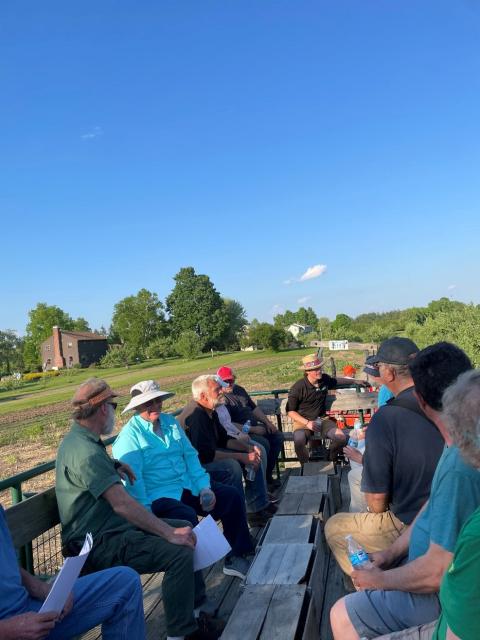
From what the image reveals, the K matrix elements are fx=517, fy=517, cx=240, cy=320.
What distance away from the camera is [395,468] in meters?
2.83

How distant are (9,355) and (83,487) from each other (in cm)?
8808

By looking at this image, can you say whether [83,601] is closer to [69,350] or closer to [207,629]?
[207,629]

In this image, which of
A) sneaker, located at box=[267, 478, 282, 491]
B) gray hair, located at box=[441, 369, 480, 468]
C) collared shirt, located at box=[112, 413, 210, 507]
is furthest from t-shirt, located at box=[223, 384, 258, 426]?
gray hair, located at box=[441, 369, 480, 468]

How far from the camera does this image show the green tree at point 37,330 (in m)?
82.9

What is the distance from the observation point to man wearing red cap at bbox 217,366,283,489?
20.8 feet

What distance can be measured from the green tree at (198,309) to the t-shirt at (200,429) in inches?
2806

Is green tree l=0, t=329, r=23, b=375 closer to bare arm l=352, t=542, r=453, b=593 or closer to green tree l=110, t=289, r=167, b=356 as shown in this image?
green tree l=110, t=289, r=167, b=356

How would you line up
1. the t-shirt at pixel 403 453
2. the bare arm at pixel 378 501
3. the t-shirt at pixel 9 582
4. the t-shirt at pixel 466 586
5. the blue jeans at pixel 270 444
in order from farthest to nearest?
the blue jeans at pixel 270 444
the bare arm at pixel 378 501
the t-shirt at pixel 403 453
the t-shirt at pixel 9 582
the t-shirt at pixel 466 586

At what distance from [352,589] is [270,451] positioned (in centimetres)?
301

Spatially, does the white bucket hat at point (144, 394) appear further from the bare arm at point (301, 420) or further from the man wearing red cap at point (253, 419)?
the bare arm at point (301, 420)

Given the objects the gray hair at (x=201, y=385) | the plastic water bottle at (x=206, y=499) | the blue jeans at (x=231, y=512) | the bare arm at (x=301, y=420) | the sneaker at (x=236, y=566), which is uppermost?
the gray hair at (x=201, y=385)

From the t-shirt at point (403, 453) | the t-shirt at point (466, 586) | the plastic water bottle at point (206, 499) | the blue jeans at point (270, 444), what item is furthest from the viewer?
the blue jeans at point (270, 444)

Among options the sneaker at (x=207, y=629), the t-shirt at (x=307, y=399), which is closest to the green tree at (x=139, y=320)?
the t-shirt at (x=307, y=399)

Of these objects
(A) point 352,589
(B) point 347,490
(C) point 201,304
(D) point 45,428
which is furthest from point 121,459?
(C) point 201,304
